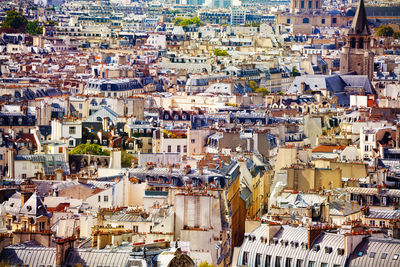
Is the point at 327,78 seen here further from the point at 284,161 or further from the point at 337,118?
the point at 284,161

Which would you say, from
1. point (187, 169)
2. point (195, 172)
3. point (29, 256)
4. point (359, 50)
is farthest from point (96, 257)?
point (359, 50)

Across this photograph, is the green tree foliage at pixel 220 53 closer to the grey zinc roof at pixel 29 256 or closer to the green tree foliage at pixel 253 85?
the green tree foliage at pixel 253 85

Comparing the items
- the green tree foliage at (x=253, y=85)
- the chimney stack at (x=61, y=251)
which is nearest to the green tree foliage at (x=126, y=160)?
the chimney stack at (x=61, y=251)

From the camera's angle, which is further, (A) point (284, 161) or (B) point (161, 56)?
(B) point (161, 56)

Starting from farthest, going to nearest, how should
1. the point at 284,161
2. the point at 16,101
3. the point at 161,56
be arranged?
the point at 161,56
the point at 16,101
the point at 284,161

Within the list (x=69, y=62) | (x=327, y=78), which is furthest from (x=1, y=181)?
(x=69, y=62)
